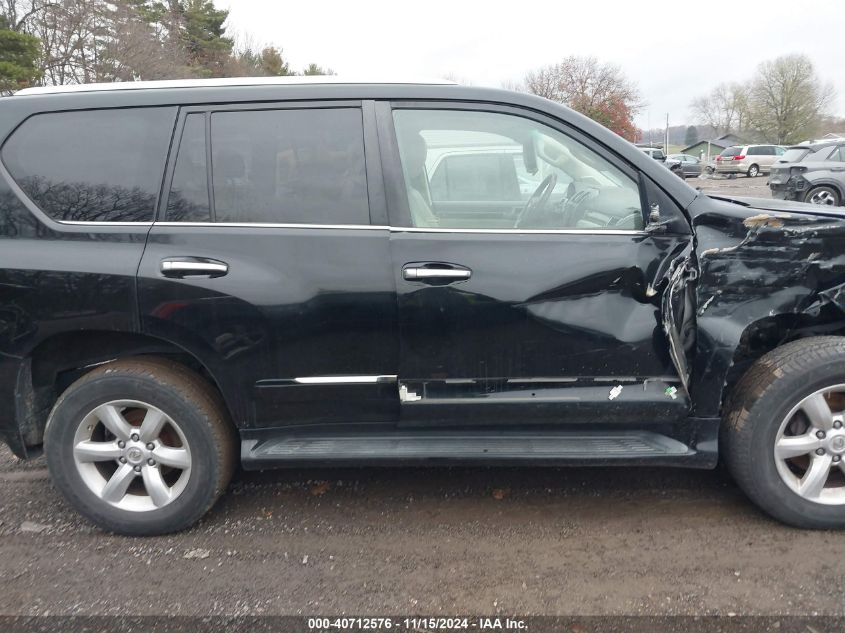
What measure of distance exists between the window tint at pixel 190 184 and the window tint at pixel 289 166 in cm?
5

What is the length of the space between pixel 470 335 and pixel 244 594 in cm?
138

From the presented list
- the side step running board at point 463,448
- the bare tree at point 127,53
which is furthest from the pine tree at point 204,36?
the side step running board at point 463,448

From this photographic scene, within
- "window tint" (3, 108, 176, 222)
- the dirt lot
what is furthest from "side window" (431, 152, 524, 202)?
the dirt lot

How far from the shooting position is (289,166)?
285 cm

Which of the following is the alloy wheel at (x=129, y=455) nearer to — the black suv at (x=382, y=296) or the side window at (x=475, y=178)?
the black suv at (x=382, y=296)

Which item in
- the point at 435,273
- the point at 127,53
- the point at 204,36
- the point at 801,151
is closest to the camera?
the point at 435,273

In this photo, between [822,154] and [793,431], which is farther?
[822,154]

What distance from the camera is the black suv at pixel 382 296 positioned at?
108 inches

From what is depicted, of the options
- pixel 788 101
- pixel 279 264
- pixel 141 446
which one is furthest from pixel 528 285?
pixel 788 101

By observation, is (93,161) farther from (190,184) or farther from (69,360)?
(69,360)

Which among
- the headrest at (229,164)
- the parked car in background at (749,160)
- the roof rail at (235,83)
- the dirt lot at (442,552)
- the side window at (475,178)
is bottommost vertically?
the dirt lot at (442,552)

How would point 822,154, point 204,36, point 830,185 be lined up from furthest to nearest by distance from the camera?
point 204,36, point 822,154, point 830,185

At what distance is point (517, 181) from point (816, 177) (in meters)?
13.6

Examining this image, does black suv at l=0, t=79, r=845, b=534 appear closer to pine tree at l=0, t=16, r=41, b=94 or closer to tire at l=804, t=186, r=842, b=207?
tire at l=804, t=186, r=842, b=207
